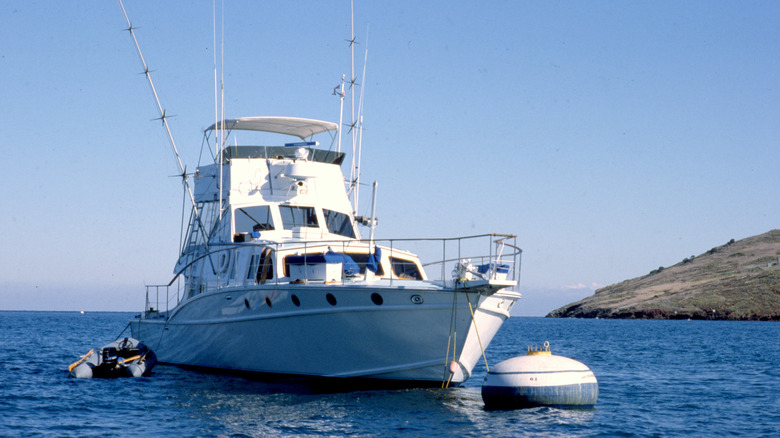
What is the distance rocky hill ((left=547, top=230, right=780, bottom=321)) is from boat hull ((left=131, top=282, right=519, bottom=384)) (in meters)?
93.4

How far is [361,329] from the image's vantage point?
63.4 ft

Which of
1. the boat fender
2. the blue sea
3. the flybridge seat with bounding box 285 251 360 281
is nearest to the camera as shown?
the blue sea

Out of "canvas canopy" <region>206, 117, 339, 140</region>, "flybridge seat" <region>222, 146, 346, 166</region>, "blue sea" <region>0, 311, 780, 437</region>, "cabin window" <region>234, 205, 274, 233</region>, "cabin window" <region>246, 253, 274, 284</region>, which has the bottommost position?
"blue sea" <region>0, 311, 780, 437</region>

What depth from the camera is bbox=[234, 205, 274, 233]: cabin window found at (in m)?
24.7

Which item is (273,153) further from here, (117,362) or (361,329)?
(361,329)

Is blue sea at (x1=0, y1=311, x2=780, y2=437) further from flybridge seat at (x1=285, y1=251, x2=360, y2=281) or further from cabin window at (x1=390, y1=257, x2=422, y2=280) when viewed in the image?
cabin window at (x1=390, y1=257, x2=422, y2=280)

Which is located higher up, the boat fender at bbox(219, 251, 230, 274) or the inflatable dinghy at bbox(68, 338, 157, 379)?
the boat fender at bbox(219, 251, 230, 274)

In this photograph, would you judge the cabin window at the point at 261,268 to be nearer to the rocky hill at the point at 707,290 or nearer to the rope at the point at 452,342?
the rope at the point at 452,342

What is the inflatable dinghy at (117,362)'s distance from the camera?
83.7 ft

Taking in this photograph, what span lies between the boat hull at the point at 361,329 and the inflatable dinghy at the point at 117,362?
4783 millimetres

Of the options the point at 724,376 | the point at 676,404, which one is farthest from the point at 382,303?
the point at 724,376

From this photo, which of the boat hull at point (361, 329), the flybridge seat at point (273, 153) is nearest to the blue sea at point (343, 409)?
the boat hull at point (361, 329)

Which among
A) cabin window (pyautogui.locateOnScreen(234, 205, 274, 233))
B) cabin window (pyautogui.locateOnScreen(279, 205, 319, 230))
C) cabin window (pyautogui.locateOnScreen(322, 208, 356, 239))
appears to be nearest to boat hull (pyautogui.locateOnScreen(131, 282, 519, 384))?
cabin window (pyautogui.locateOnScreen(234, 205, 274, 233))

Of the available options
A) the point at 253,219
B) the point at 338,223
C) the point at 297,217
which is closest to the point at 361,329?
the point at 297,217
